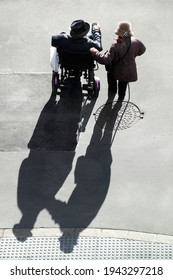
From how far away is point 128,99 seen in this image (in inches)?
415

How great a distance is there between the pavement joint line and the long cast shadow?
2.3 inches

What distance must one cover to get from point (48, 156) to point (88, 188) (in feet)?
3.38

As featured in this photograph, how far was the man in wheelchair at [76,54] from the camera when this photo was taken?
974 cm

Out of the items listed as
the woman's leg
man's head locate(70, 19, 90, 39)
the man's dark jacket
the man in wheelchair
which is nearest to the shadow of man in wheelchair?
the man in wheelchair

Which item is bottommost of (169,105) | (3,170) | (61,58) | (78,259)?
(78,259)

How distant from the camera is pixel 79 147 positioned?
31.5 feet

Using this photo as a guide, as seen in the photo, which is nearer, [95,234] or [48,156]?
[95,234]

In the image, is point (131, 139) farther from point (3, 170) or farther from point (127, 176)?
point (3, 170)

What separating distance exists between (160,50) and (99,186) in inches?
159

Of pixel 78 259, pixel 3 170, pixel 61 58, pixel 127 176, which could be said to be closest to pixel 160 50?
pixel 61 58

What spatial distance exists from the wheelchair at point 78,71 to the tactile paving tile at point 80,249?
3349mm

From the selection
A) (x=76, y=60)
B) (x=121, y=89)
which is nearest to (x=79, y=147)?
(x=121, y=89)

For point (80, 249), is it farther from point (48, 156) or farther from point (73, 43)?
point (73, 43)

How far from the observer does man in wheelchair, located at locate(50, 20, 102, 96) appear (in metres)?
9.74
